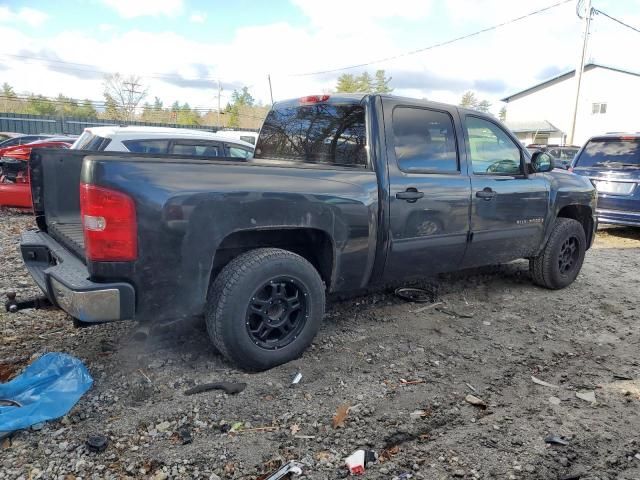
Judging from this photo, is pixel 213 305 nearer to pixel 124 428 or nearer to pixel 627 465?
pixel 124 428

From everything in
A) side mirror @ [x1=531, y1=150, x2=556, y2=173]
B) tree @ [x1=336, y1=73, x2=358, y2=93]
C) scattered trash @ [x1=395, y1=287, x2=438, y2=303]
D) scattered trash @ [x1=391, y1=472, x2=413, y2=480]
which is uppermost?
tree @ [x1=336, y1=73, x2=358, y2=93]

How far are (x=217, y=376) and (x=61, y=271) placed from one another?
1138mm

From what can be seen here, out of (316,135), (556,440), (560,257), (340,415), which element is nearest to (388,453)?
(340,415)

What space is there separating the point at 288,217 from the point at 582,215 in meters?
4.03

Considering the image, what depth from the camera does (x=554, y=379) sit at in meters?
3.29

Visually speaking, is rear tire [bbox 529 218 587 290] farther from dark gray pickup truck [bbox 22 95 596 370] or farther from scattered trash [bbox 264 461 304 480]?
scattered trash [bbox 264 461 304 480]

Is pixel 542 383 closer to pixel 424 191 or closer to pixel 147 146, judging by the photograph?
pixel 424 191

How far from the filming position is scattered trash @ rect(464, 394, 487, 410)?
2910 millimetres

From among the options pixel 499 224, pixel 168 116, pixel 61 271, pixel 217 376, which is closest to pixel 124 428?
pixel 217 376

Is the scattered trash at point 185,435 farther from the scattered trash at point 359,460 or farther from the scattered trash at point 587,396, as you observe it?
the scattered trash at point 587,396

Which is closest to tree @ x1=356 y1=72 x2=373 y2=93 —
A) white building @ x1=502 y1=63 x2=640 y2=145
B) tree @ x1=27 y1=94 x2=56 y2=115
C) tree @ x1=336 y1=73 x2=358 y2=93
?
tree @ x1=336 y1=73 x2=358 y2=93

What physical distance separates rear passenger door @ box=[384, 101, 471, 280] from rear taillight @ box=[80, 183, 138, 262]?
1.85 m

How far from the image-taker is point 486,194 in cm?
423

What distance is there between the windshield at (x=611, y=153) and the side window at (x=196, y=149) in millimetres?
6745
